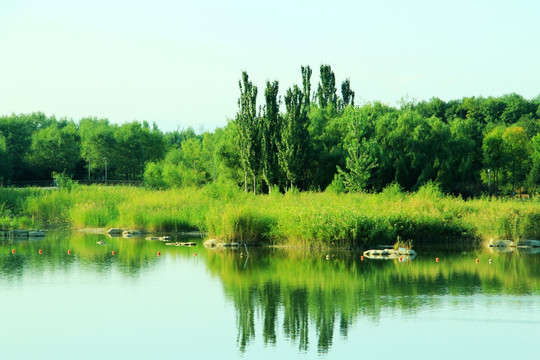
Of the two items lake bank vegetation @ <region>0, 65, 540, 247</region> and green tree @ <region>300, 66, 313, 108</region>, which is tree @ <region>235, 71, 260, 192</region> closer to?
lake bank vegetation @ <region>0, 65, 540, 247</region>

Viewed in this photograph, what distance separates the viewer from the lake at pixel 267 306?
13711mm

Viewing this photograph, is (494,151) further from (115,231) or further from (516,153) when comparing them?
(115,231)

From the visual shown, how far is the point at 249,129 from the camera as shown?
5031 centimetres

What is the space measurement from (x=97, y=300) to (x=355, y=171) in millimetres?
29971

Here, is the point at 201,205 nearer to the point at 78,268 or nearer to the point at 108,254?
the point at 108,254

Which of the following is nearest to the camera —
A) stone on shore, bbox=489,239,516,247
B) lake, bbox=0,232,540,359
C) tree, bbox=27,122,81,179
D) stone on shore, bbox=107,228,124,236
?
lake, bbox=0,232,540,359

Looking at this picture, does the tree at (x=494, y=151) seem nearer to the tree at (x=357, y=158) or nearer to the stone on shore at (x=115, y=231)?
the tree at (x=357, y=158)

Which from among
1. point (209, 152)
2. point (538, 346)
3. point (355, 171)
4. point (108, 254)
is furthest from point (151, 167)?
point (538, 346)

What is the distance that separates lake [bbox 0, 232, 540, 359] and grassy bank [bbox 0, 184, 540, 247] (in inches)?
73.0

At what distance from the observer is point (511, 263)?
81.7ft

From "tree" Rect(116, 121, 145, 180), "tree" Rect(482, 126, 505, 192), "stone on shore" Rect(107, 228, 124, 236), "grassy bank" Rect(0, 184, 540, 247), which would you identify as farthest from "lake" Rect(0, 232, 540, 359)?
"tree" Rect(116, 121, 145, 180)

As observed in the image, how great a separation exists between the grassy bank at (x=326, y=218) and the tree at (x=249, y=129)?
10253 mm

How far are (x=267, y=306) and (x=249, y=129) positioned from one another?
33780mm

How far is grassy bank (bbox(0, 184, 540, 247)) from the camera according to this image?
2881cm
